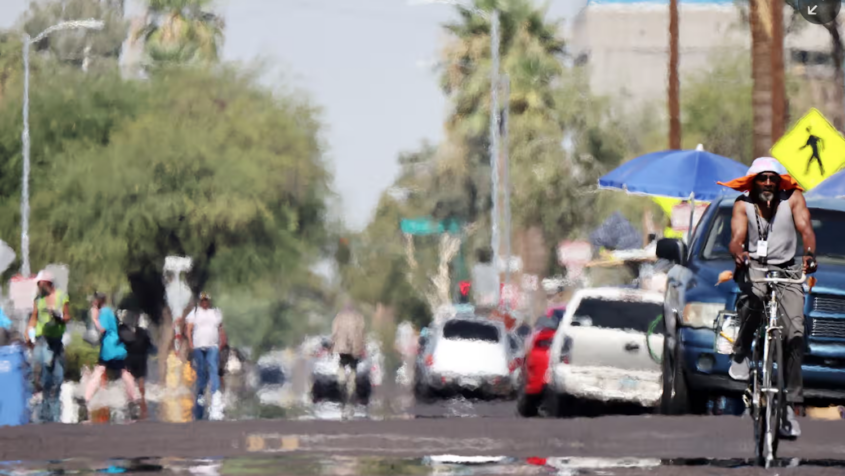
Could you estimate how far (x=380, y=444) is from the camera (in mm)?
14281

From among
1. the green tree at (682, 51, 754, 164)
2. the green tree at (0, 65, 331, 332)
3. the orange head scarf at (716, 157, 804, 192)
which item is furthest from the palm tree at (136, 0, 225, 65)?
the orange head scarf at (716, 157, 804, 192)

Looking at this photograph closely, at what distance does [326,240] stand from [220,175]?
572 cm

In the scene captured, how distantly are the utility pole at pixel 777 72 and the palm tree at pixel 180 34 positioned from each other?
40.8m

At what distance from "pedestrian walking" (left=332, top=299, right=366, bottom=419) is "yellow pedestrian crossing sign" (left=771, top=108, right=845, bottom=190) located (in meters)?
10.2

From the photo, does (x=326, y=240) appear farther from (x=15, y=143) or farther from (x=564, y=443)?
(x=564, y=443)

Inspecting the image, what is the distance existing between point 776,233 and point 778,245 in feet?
0.22

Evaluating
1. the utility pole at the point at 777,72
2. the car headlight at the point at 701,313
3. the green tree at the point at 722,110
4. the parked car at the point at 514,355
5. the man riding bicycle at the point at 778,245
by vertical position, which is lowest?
the parked car at the point at 514,355

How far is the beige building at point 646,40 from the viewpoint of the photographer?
363ft

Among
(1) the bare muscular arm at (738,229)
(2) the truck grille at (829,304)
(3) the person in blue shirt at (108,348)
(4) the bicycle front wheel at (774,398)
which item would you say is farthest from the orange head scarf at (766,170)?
(3) the person in blue shirt at (108,348)

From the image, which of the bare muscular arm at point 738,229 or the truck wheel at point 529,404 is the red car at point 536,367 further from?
the bare muscular arm at point 738,229

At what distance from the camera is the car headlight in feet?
47.5

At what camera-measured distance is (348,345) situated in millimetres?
31250

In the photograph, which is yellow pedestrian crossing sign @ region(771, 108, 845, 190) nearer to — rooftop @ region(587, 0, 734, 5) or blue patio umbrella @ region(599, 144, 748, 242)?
blue patio umbrella @ region(599, 144, 748, 242)

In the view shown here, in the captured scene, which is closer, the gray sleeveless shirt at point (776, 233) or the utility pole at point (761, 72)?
the gray sleeveless shirt at point (776, 233)
